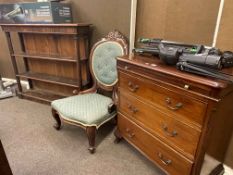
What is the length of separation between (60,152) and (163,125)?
1159 millimetres

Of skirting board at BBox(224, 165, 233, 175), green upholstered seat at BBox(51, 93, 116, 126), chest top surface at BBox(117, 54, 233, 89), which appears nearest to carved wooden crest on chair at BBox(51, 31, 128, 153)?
green upholstered seat at BBox(51, 93, 116, 126)

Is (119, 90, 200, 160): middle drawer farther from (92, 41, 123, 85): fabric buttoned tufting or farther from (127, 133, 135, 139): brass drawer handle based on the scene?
(92, 41, 123, 85): fabric buttoned tufting

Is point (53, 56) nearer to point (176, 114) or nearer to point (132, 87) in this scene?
point (132, 87)

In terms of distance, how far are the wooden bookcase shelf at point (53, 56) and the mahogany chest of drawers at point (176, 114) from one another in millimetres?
950

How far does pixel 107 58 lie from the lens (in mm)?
2012

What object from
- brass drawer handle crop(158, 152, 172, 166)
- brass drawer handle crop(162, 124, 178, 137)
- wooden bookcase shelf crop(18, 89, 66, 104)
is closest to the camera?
brass drawer handle crop(162, 124, 178, 137)

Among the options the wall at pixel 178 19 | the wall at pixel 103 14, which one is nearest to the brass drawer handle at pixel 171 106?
the wall at pixel 178 19

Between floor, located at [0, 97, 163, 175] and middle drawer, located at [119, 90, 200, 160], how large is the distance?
0.48 meters

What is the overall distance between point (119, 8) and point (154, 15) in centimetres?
46

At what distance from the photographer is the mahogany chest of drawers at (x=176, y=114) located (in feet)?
3.23

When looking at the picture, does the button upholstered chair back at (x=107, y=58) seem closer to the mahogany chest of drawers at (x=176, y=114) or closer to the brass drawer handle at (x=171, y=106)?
the mahogany chest of drawers at (x=176, y=114)

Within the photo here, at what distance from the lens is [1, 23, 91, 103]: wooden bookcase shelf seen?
7.29 ft

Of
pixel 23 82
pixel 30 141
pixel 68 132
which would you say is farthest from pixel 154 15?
pixel 23 82

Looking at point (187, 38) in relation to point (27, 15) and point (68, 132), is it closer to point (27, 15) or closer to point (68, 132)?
point (68, 132)
